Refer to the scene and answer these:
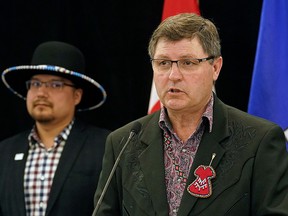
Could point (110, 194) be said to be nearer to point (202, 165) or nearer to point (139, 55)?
point (202, 165)

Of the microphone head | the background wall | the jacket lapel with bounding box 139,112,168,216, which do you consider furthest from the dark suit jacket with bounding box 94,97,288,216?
the background wall

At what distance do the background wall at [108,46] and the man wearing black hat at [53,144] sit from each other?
191 millimetres

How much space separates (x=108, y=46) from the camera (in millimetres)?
4332

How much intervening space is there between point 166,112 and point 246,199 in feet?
1.83

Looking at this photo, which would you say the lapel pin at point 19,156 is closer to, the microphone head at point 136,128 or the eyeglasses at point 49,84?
the eyeglasses at point 49,84

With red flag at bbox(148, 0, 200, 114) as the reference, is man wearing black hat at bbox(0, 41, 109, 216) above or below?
below

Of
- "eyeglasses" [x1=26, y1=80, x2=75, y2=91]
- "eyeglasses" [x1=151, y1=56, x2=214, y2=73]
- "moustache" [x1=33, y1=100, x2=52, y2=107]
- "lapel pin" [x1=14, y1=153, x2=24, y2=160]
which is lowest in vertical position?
"lapel pin" [x1=14, y1=153, x2=24, y2=160]

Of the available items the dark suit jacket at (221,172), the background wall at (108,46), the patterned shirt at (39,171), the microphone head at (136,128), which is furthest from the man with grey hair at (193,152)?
the background wall at (108,46)

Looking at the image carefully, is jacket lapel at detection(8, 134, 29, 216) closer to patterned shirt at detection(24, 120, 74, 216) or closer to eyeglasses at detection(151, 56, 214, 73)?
patterned shirt at detection(24, 120, 74, 216)

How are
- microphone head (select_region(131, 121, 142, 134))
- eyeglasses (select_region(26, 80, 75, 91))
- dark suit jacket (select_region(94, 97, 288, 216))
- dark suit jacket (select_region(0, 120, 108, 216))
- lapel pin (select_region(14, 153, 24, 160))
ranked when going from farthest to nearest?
1. eyeglasses (select_region(26, 80, 75, 91))
2. lapel pin (select_region(14, 153, 24, 160))
3. dark suit jacket (select_region(0, 120, 108, 216))
4. microphone head (select_region(131, 121, 142, 134))
5. dark suit jacket (select_region(94, 97, 288, 216))

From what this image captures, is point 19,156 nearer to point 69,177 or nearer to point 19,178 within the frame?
point 19,178

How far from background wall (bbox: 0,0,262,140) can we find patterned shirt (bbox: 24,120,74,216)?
432 mm

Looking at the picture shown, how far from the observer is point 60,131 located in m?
4.17

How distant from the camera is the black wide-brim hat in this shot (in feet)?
13.4
